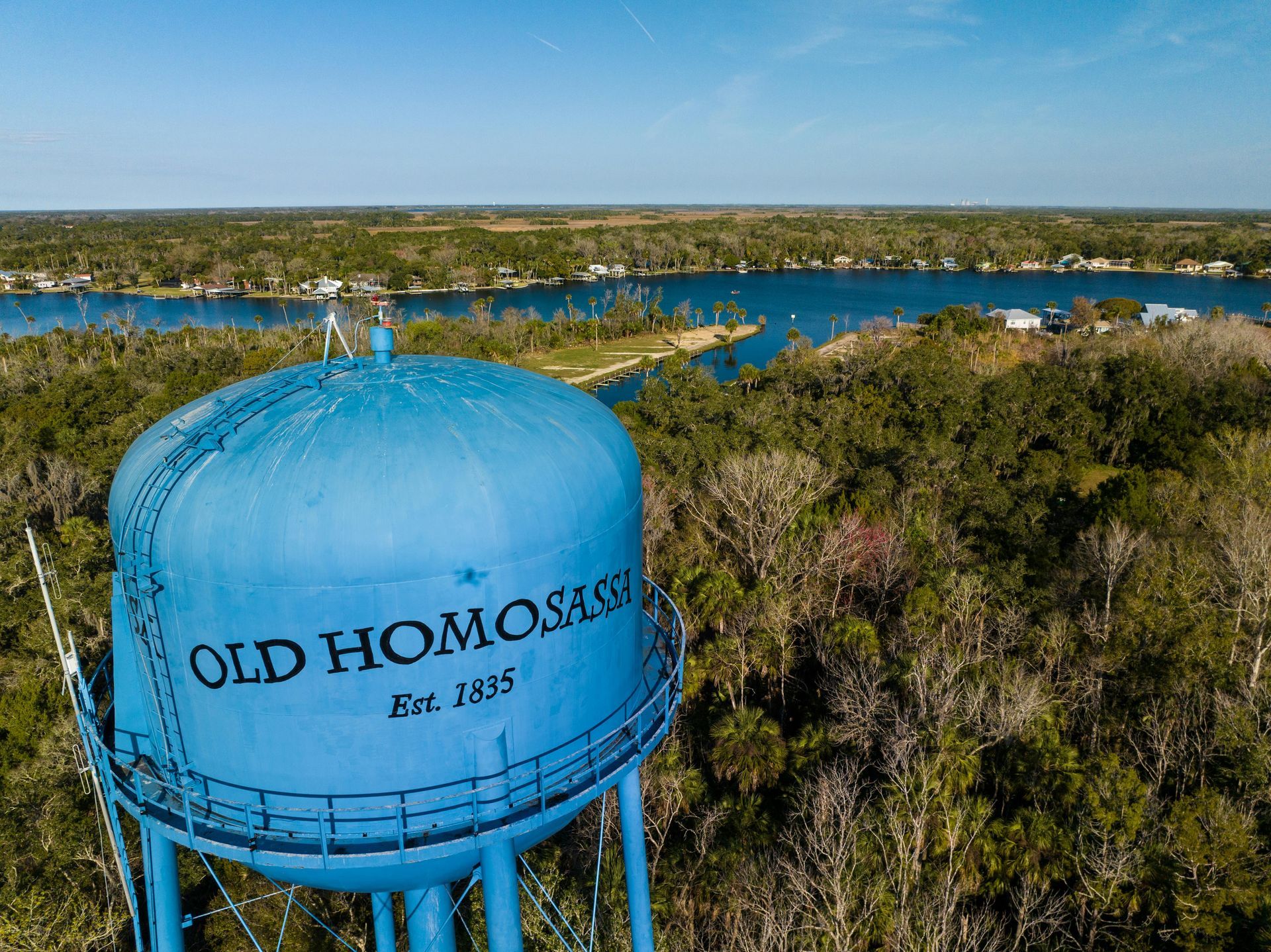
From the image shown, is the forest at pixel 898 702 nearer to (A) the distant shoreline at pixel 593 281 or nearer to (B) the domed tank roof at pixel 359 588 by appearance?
(B) the domed tank roof at pixel 359 588

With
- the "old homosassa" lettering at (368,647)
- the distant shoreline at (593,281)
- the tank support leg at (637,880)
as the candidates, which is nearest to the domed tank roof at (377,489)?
the "old homosassa" lettering at (368,647)

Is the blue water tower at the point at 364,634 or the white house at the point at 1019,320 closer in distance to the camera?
the blue water tower at the point at 364,634

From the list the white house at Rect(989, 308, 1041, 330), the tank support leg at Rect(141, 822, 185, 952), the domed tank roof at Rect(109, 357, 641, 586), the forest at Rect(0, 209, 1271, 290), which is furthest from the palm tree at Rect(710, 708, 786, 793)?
the forest at Rect(0, 209, 1271, 290)

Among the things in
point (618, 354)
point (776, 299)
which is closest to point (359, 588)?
point (618, 354)

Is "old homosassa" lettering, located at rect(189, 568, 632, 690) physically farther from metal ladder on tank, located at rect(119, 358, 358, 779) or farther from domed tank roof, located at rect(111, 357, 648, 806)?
metal ladder on tank, located at rect(119, 358, 358, 779)

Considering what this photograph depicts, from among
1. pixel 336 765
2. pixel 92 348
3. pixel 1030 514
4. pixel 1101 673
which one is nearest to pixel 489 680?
pixel 336 765

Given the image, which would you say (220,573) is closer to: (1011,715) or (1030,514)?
(1011,715)
